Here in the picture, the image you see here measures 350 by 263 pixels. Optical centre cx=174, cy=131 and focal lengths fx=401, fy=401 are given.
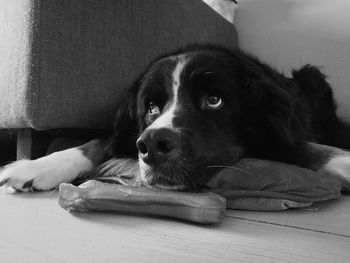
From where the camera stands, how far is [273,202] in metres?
1.34

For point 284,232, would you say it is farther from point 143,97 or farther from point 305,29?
point 305,29

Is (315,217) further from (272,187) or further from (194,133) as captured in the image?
(194,133)

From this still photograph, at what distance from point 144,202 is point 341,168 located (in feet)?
2.95

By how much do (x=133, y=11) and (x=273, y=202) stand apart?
1.62 meters

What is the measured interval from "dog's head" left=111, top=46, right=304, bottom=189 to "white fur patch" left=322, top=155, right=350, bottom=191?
208mm

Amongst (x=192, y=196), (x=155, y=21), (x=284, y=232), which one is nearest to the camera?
(x=284, y=232)

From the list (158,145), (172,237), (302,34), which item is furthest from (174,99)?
(302,34)

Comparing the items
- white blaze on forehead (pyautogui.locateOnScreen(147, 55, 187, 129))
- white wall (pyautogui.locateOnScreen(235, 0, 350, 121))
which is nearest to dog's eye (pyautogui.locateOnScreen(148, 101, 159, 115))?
white blaze on forehead (pyautogui.locateOnScreen(147, 55, 187, 129))

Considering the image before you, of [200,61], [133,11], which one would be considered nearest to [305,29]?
[133,11]

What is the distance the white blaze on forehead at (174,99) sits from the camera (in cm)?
152

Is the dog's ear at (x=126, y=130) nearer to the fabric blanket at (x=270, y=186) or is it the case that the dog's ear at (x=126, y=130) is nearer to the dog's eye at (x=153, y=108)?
the dog's eye at (x=153, y=108)

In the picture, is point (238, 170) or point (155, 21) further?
point (155, 21)

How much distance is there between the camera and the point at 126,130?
218 centimetres

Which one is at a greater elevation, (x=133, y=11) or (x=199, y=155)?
(x=133, y=11)
